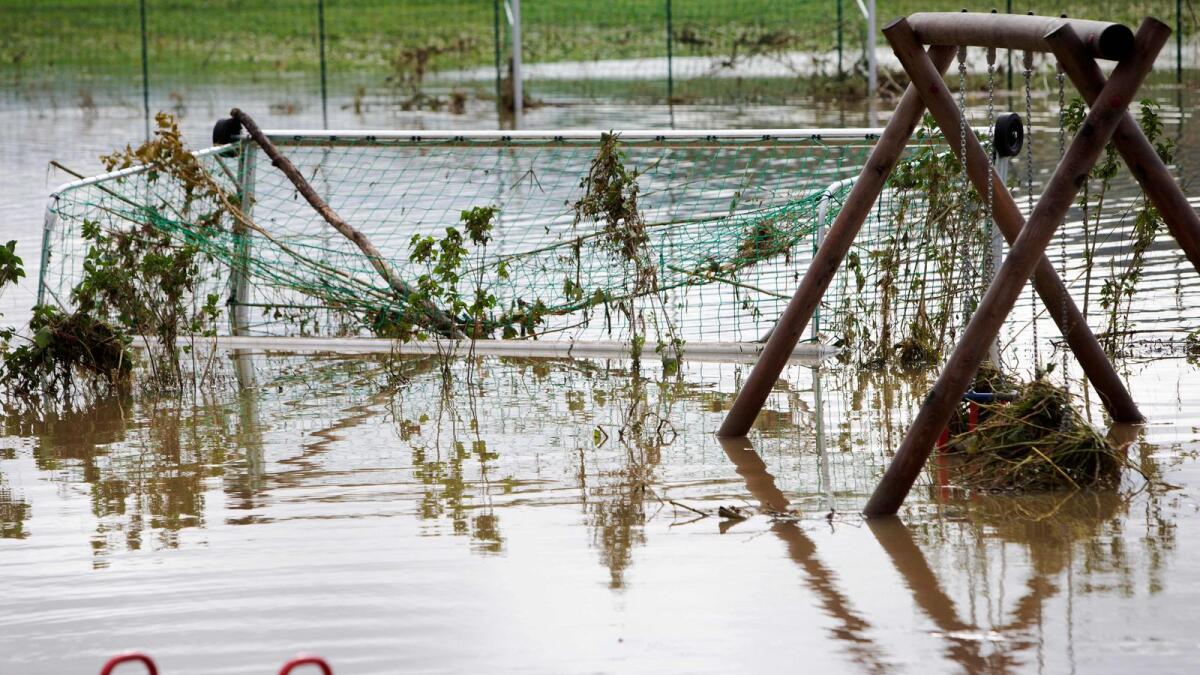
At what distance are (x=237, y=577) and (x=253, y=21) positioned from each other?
34077 millimetres

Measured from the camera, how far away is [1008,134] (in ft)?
22.8

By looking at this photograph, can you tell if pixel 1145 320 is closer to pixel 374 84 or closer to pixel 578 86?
pixel 578 86

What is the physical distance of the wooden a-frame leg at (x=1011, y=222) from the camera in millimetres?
5977

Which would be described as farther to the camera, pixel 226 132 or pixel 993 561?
pixel 226 132

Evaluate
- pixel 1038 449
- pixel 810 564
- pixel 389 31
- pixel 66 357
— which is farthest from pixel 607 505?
pixel 389 31

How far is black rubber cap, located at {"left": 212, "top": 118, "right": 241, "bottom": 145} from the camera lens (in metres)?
10.1

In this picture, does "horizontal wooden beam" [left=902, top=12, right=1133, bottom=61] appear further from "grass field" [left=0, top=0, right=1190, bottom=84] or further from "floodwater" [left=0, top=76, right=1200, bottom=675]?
"grass field" [left=0, top=0, right=1190, bottom=84]

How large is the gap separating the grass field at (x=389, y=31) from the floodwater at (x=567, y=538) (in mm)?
19115

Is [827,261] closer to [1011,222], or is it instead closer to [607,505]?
[1011,222]

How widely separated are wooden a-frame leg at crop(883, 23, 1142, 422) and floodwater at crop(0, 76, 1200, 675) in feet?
0.66

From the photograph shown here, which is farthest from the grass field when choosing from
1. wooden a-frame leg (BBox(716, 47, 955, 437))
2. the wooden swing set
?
the wooden swing set

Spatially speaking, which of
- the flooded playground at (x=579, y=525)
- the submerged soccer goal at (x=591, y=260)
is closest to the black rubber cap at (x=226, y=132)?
the submerged soccer goal at (x=591, y=260)

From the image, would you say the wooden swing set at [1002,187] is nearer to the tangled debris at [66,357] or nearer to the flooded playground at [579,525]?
the flooded playground at [579,525]

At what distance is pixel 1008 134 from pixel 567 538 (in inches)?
113
